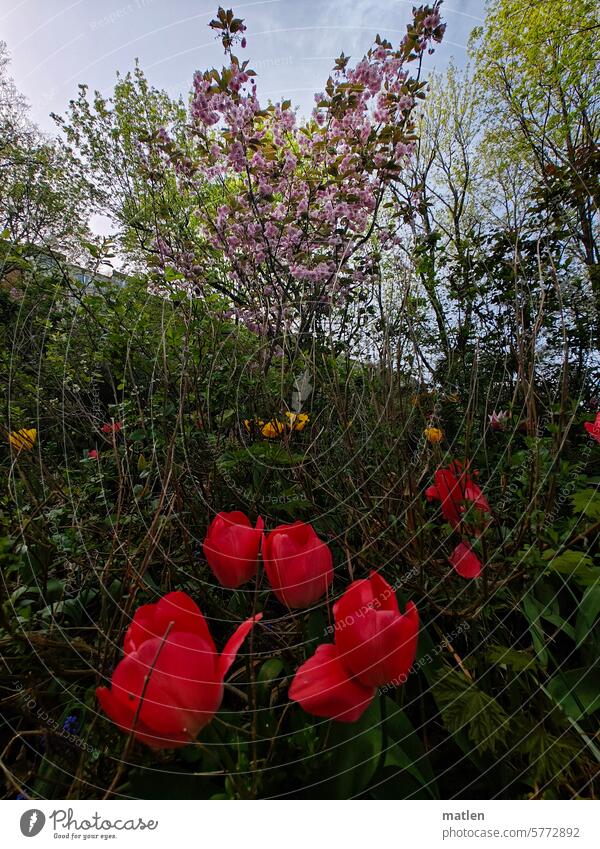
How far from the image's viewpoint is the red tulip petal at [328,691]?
283mm

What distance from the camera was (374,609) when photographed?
0.31 m

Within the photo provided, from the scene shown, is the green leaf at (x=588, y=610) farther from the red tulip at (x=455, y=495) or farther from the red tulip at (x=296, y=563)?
the red tulip at (x=296, y=563)

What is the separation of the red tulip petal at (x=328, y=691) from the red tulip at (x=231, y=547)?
0.42ft

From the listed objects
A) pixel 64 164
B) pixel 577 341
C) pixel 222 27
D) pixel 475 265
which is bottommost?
pixel 577 341

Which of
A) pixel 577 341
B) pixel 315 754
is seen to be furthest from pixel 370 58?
pixel 315 754

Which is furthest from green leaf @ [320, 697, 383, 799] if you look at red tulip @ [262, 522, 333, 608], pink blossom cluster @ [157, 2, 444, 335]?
pink blossom cluster @ [157, 2, 444, 335]

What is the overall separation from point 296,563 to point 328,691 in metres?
0.11

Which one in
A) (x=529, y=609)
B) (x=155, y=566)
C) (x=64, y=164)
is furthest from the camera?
(x=64, y=164)

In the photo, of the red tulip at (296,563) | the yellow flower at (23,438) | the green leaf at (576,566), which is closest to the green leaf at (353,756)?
the red tulip at (296,563)

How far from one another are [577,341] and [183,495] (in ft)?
5.04

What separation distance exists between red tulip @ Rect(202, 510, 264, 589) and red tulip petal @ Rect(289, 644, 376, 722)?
0.13m

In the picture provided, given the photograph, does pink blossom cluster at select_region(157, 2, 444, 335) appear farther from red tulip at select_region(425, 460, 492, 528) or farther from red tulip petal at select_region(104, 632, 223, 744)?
red tulip petal at select_region(104, 632, 223, 744)

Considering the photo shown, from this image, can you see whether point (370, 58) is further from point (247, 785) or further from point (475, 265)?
point (247, 785)

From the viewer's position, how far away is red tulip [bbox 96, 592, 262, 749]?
26 centimetres
